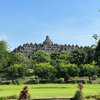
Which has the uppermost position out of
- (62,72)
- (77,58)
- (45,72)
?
(77,58)

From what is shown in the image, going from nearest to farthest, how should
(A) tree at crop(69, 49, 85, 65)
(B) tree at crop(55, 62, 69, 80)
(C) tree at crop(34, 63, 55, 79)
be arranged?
1. (B) tree at crop(55, 62, 69, 80)
2. (C) tree at crop(34, 63, 55, 79)
3. (A) tree at crop(69, 49, 85, 65)

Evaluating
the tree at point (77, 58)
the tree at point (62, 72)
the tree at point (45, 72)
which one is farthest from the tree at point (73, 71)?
the tree at point (77, 58)

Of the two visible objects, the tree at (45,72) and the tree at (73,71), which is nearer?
the tree at (73,71)

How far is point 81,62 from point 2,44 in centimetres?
8480

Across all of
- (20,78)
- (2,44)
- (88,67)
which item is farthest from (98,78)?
(2,44)

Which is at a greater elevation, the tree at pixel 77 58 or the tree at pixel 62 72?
the tree at pixel 77 58

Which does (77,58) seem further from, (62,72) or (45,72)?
(45,72)

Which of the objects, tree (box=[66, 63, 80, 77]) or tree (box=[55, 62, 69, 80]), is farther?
tree (box=[66, 63, 80, 77])

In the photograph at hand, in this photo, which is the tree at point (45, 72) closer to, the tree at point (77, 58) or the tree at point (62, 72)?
the tree at point (62, 72)

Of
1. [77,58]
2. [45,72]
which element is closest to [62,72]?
[45,72]

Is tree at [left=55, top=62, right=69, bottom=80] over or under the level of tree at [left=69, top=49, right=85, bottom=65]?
under

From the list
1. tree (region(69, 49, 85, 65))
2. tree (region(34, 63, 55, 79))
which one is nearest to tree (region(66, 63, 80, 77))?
tree (region(34, 63, 55, 79))

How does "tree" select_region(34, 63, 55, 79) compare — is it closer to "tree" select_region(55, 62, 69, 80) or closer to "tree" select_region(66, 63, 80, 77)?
"tree" select_region(55, 62, 69, 80)

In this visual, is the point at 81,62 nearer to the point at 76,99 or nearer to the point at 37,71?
the point at 37,71
